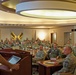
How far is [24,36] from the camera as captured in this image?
1546cm

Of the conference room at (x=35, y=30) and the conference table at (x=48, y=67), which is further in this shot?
the conference table at (x=48, y=67)

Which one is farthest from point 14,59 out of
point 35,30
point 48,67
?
point 35,30

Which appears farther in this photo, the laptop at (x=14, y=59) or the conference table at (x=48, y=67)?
the conference table at (x=48, y=67)

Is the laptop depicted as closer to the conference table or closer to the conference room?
the conference room

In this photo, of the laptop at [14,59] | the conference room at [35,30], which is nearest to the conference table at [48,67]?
the conference room at [35,30]

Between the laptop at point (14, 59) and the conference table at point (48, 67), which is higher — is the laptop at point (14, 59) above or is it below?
above

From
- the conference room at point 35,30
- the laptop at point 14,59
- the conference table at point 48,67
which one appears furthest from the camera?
the conference table at point 48,67

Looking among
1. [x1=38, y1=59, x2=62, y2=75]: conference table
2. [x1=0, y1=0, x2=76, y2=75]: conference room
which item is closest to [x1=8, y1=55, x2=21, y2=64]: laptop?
[x1=0, y1=0, x2=76, y2=75]: conference room

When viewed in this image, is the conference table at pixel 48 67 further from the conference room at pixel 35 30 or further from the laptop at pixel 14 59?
the laptop at pixel 14 59

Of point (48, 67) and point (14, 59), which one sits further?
point (48, 67)

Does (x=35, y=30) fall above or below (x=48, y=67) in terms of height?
above

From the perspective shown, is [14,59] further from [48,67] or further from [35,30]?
[35,30]

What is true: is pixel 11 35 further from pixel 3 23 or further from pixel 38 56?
pixel 38 56

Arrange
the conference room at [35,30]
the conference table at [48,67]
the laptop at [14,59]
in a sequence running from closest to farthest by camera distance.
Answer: the conference room at [35,30], the laptop at [14,59], the conference table at [48,67]
